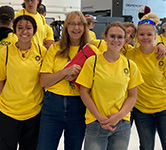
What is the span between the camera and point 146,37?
1.84 m

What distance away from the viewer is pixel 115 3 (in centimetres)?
771

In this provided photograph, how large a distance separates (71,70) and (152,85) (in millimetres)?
730

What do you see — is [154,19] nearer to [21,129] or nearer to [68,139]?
[68,139]

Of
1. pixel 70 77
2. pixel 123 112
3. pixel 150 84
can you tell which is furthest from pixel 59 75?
pixel 150 84

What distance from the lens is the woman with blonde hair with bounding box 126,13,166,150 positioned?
1828 millimetres

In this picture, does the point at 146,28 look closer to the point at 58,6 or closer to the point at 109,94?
the point at 109,94

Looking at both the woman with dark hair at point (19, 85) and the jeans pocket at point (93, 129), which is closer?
the jeans pocket at point (93, 129)

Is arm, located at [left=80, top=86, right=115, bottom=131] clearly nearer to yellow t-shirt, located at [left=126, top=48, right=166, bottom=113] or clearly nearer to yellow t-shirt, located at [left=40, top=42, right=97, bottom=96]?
yellow t-shirt, located at [left=40, top=42, right=97, bottom=96]

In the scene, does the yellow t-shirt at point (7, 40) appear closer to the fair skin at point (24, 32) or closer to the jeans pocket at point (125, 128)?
the fair skin at point (24, 32)

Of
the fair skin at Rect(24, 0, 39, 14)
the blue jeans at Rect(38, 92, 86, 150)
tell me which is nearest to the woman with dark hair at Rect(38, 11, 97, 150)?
the blue jeans at Rect(38, 92, 86, 150)

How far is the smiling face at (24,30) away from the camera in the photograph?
1.71 metres

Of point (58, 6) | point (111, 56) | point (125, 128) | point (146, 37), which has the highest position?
point (58, 6)

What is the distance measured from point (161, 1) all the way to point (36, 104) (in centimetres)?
779

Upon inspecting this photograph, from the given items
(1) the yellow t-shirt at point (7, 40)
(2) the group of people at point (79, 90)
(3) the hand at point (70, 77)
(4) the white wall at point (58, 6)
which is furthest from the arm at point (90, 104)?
(4) the white wall at point (58, 6)
